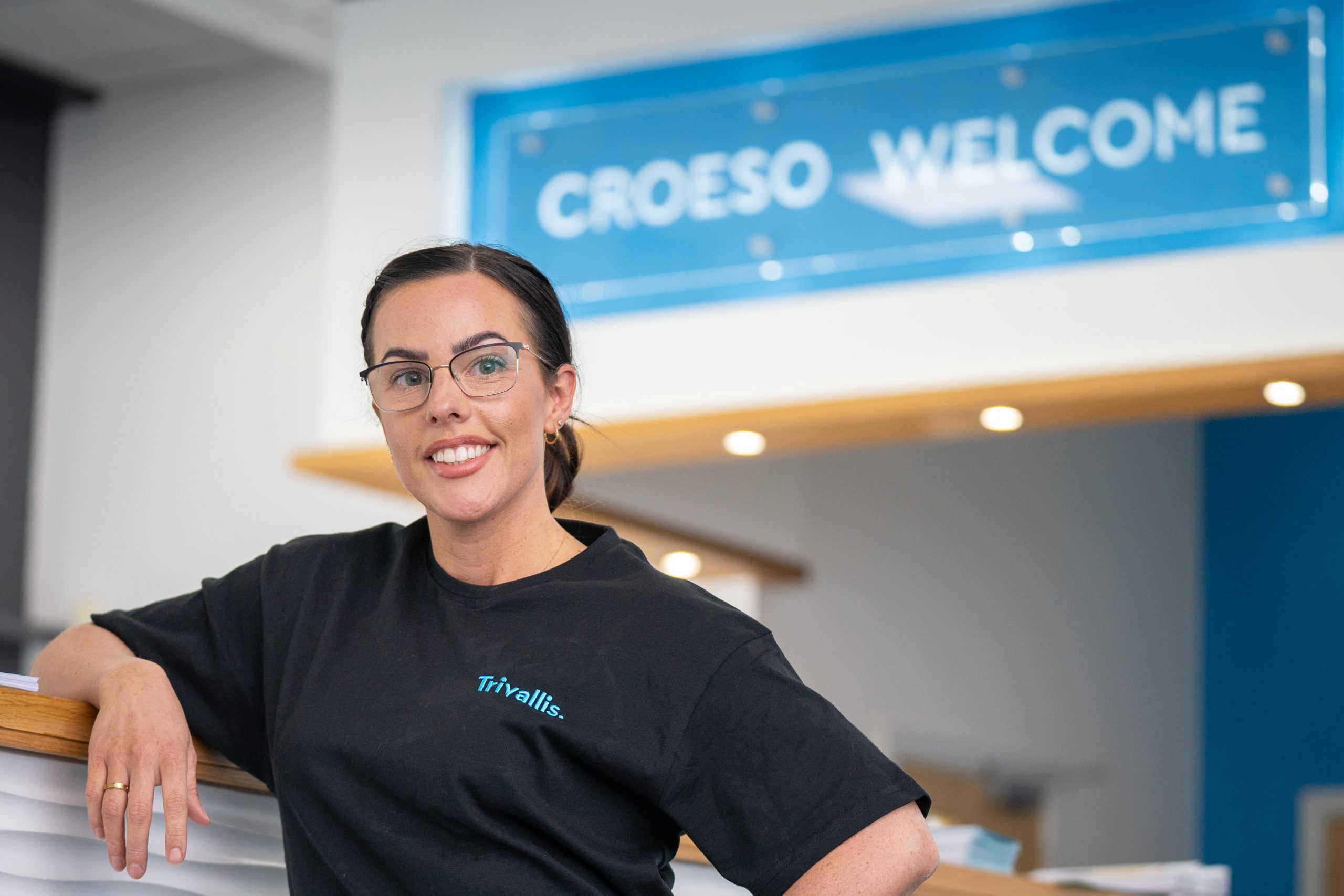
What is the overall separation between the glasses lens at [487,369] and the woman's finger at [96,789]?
1.36 feet

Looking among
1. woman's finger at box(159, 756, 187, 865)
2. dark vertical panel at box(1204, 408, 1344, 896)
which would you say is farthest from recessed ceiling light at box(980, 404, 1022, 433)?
dark vertical panel at box(1204, 408, 1344, 896)

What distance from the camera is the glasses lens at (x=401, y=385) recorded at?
4.88 feet

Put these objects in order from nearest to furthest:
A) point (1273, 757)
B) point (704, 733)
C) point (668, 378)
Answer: point (704, 733), point (668, 378), point (1273, 757)

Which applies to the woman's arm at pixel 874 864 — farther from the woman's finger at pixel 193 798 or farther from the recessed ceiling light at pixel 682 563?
the recessed ceiling light at pixel 682 563

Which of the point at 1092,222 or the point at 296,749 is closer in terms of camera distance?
the point at 296,749

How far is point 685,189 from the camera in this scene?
3.82m

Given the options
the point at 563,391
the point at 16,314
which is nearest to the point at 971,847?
the point at 563,391

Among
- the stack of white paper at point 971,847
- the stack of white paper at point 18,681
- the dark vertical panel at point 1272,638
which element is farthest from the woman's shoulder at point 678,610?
the dark vertical panel at point 1272,638

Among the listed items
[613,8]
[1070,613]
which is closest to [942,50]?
[613,8]

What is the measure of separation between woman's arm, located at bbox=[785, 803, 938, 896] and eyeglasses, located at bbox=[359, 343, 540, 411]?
47 cm

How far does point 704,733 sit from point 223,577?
0.47 meters

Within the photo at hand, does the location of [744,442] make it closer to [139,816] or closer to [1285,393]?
[1285,393]

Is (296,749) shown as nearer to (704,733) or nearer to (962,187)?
(704,733)

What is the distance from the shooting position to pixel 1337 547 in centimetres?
637
